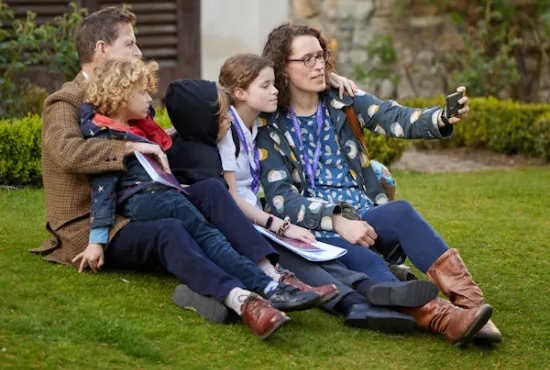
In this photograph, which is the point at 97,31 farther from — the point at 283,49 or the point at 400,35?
the point at 400,35

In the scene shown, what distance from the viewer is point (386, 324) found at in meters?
4.45

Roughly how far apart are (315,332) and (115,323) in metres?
0.81

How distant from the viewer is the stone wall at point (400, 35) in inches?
434

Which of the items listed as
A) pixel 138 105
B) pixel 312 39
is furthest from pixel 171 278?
pixel 312 39

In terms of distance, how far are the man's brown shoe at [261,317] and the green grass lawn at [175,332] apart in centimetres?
8

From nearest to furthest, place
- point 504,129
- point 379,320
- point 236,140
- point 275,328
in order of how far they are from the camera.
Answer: point 275,328 → point 379,320 → point 236,140 → point 504,129

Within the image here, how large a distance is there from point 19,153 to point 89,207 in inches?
96.7

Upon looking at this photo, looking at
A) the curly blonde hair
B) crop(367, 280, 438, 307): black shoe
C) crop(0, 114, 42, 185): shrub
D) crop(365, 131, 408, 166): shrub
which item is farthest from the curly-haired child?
crop(365, 131, 408, 166): shrub

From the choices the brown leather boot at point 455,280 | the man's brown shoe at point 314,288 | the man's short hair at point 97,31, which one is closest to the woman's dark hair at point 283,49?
the man's short hair at point 97,31

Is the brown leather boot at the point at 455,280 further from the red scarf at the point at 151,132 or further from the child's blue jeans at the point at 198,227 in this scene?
the red scarf at the point at 151,132

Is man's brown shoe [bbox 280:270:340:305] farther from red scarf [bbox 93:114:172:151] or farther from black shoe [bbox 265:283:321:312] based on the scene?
red scarf [bbox 93:114:172:151]

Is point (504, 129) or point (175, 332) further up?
point (175, 332)

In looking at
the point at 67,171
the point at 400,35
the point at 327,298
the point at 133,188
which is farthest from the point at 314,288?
the point at 400,35

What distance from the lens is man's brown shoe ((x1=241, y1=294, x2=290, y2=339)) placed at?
4105 mm
